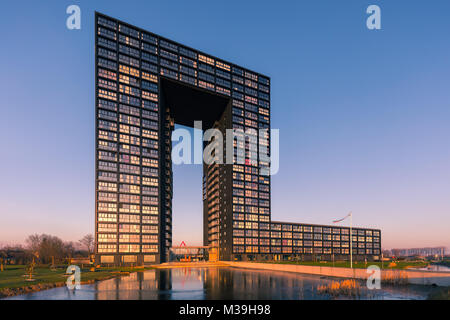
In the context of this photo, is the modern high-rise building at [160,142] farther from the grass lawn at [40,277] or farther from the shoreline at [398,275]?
the shoreline at [398,275]

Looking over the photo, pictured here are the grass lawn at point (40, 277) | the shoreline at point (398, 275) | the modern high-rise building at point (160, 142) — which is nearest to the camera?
the shoreline at point (398, 275)

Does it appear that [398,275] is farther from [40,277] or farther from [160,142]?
[160,142]

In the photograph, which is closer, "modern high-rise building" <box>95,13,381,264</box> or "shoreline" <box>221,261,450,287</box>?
"shoreline" <box>221,261,450,287</box>

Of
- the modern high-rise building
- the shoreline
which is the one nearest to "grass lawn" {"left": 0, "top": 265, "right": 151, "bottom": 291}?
the shoreline

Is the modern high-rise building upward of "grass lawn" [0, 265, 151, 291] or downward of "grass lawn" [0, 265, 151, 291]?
upward

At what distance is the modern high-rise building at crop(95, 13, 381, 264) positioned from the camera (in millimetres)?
141250

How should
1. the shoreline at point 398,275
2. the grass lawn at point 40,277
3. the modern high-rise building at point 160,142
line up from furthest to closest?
the modern high-rise building at point 160,142
the grass lawn at point 40,277
the shoreline at point 398,275

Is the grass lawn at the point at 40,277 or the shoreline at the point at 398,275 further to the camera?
the grass lawn at the point at 40,277

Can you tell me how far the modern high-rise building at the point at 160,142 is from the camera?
463 feet

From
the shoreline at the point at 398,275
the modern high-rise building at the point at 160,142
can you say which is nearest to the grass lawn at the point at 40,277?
the shoreline at the point at 398,275

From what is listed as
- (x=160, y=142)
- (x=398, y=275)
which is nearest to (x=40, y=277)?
(x=398, y=275)

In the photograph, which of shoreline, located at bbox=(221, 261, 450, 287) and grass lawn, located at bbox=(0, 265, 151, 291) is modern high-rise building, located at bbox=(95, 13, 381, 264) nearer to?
grass lawn, located at bbox=(0, 265, 151, 291)
